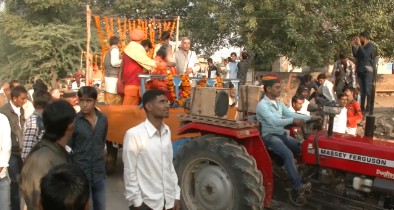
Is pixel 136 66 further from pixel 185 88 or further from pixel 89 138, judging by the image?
pixel 89 138

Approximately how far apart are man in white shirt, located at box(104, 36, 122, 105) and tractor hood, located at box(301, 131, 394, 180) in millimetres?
4070

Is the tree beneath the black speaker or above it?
above

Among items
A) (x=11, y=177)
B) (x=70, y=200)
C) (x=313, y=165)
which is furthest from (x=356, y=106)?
(x=70, y=200)

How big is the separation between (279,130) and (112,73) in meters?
3.90

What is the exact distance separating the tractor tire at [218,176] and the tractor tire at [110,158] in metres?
2.39

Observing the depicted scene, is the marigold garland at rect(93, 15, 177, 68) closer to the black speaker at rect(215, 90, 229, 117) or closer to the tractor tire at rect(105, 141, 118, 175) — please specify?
the tractor tire at rect(105, 141, 118, 175)

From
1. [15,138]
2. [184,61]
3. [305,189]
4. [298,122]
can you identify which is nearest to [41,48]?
[184,61]

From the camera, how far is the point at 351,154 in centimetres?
467

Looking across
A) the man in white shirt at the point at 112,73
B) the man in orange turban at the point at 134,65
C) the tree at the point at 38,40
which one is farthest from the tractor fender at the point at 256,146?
the tree at the point at 38,40

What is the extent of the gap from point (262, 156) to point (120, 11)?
22954 millimetres

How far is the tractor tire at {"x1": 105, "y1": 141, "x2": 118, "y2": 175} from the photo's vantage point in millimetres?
7516

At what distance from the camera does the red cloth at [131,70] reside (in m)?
7.39

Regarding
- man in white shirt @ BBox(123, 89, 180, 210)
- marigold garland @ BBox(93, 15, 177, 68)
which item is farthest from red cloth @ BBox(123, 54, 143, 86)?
man in white shirt @ BBox(123, 89, 180, 210)

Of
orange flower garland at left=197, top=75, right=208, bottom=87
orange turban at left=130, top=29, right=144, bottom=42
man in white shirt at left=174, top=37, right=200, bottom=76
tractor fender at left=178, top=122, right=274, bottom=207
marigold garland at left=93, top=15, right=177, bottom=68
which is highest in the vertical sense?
marigold garland at left=93, top=15, right=177, bottom=68
